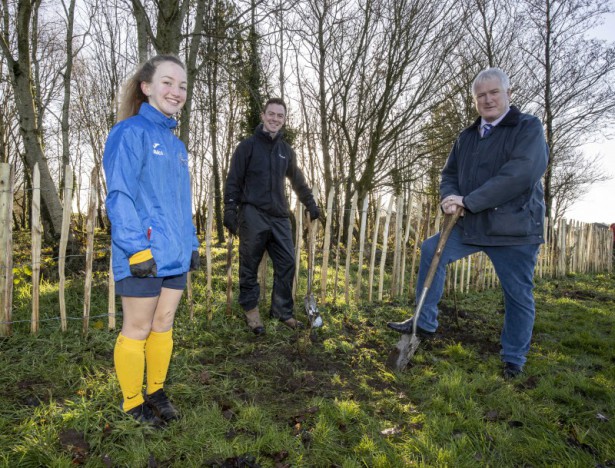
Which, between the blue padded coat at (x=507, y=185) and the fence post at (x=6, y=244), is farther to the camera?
the fence post at (x=6, y=244)

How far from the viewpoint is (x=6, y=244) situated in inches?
136

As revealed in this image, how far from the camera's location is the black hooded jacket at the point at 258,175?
407cm

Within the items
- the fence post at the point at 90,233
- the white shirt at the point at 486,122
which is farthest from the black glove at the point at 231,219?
the white shirt at the point at 486,122

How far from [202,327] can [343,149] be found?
8.62 m

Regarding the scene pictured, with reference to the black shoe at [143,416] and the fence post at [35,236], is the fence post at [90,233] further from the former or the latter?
the black shoe at [143,416]

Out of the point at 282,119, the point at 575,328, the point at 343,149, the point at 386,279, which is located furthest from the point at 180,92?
the point at 343,149

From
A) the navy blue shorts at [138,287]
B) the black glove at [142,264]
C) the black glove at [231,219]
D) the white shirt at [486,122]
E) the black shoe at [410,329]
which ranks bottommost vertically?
the black shoe at [410,329]

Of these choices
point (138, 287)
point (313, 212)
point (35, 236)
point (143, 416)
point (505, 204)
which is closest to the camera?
point (138, 287)

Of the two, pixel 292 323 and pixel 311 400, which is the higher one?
pixel 292 323

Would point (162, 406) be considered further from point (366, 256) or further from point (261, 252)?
point (366, 256)

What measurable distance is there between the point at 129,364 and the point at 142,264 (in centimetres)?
61

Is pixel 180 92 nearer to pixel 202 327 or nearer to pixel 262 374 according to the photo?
pixel 262 374

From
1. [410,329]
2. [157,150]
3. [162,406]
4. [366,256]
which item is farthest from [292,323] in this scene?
[366,256]

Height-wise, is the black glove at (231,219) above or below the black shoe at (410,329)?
above
